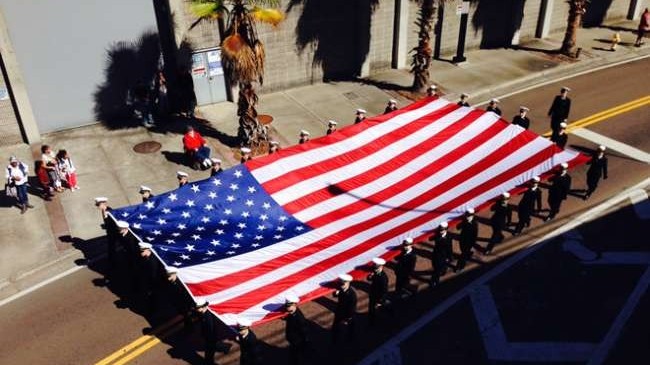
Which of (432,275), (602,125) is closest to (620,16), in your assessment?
(602,125)

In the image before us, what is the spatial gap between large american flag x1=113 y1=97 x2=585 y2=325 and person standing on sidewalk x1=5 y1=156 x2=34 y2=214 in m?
4.68

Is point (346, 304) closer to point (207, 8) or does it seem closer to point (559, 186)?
point (559, 186)

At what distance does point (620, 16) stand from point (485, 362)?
87.1 feet

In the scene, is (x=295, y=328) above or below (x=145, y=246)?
below

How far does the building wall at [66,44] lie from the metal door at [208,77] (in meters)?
1.82

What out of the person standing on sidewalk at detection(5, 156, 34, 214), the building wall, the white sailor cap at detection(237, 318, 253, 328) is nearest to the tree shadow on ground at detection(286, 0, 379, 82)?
the building wall

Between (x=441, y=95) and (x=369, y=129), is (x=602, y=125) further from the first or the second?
(x=369, y=129)

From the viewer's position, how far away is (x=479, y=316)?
35.7ft

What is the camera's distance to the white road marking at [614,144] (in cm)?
1648

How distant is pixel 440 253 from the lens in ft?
36.0

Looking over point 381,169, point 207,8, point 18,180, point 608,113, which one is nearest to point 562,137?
point 608,113

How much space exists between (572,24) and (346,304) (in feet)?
63.8

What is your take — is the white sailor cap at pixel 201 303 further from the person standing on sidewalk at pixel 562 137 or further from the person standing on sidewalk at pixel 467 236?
the person standing on sidewalk at pixel 562 137

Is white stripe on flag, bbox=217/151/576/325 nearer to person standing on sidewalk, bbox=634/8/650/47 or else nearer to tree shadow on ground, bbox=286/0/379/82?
tree shadow on ground, bbox=286/0/379/82
